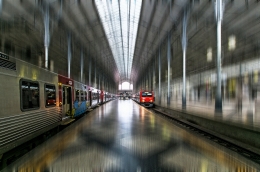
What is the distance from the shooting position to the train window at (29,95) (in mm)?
6935

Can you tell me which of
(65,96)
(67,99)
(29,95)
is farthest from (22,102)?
(67,99)

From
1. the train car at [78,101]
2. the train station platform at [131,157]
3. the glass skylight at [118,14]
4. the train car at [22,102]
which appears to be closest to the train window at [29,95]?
the train car at [22,102]

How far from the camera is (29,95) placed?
7.45 metres

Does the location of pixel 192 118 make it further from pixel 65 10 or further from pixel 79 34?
pixel 79 34

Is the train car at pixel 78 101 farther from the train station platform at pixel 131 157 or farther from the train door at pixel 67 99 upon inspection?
the train station platform at pixel 131 157

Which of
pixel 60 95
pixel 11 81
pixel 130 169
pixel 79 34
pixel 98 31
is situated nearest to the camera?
pixel 130 169

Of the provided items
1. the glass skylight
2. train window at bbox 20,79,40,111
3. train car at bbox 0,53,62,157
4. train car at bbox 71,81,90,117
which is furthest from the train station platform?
the glass skylight

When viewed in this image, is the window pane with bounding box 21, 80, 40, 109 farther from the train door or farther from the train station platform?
the train door

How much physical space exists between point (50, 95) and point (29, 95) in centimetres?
247

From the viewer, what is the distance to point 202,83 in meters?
29.0

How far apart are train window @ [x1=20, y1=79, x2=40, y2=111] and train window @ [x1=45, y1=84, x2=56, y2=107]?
1079 mm

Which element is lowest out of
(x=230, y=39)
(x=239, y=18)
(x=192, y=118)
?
(x=192, y=118)

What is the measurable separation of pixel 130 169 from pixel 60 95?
7988 mm

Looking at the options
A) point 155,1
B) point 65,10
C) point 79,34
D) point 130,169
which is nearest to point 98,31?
point 79,34
